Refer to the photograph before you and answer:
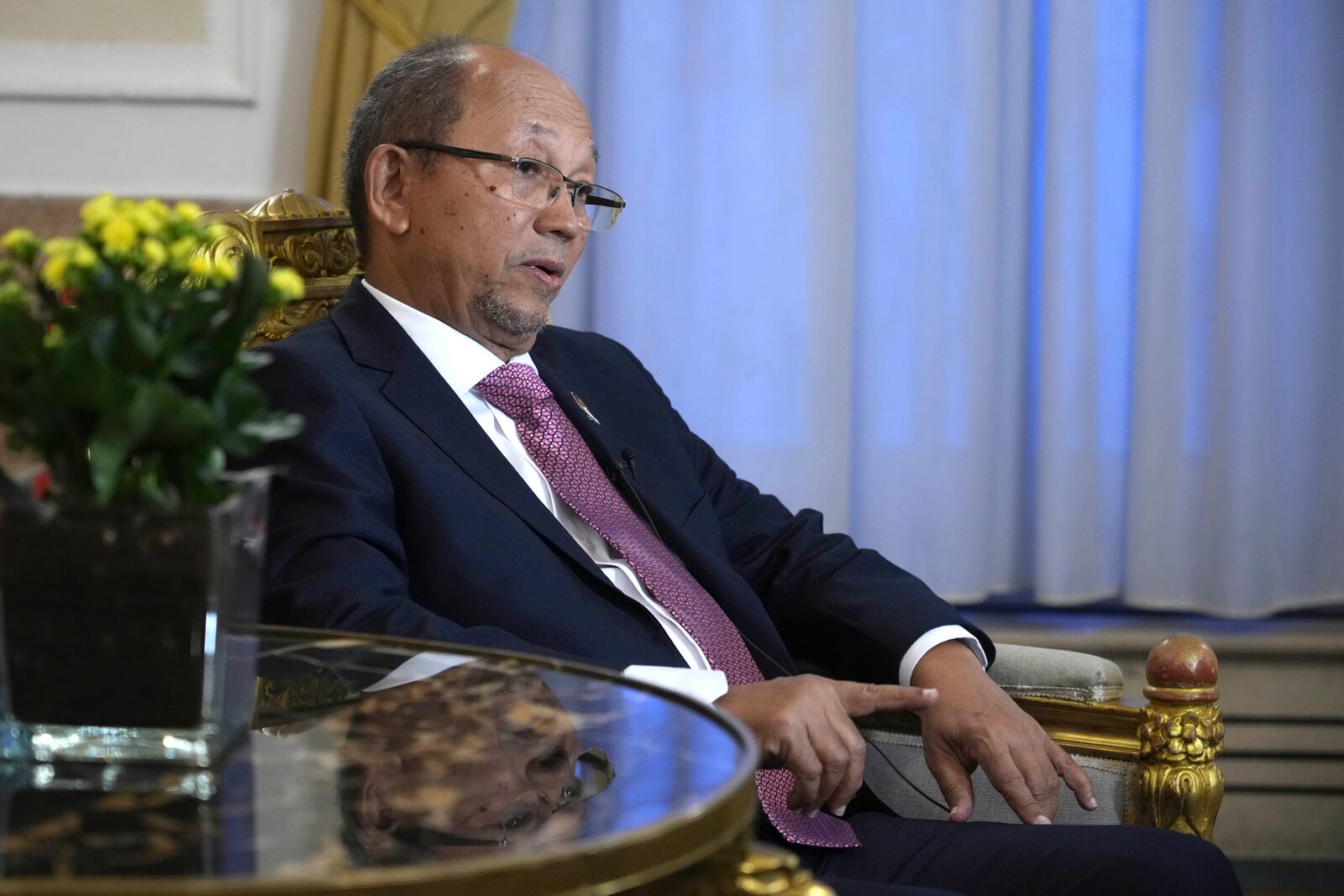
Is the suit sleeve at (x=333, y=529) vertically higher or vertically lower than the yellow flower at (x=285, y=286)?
lower

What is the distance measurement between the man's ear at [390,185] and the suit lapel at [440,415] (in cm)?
18

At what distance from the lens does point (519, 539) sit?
1619 millimetres

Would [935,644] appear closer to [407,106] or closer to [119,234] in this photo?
[407,106]

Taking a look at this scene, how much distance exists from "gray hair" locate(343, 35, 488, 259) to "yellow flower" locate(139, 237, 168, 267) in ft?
3.65

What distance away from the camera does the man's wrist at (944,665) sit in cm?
168

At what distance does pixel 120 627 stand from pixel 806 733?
760 millimetres

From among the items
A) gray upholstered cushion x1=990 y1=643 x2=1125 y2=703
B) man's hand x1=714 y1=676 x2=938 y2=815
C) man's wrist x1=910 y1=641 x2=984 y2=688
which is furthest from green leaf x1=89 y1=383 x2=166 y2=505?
A: gray upholstered cushion x1=990 y1=643 x2=1125 y2=703

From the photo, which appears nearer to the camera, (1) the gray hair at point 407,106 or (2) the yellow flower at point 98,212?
(2) the yellow flower at point 98,212

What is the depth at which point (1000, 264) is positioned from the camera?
2885mm

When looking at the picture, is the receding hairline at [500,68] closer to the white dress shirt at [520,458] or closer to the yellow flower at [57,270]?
the white dress shirt at [520,458]

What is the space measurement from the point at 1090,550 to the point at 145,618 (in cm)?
238

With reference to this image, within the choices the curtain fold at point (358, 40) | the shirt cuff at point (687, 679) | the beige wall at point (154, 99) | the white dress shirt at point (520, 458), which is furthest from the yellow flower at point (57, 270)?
the beige wall at point (154, 99)

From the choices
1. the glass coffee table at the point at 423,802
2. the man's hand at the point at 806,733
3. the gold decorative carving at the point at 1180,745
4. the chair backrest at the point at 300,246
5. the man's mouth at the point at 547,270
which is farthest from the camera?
the chair backrest at the point at 300,246

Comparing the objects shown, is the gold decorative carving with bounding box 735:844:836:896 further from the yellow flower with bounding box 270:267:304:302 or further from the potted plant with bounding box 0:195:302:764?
the yellow flower with bounding box 270:267:304:302
